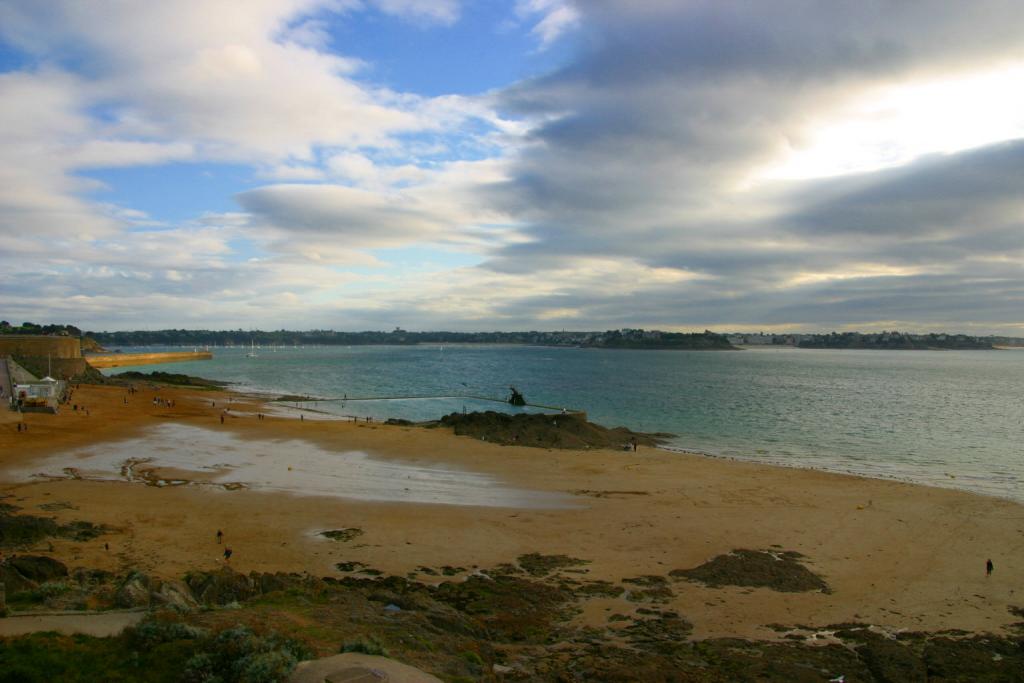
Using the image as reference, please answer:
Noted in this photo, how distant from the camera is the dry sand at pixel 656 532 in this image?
15133mm

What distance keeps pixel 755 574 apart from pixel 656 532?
4349 mm

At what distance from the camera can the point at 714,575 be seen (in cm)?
1631

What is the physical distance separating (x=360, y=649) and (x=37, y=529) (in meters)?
14.0

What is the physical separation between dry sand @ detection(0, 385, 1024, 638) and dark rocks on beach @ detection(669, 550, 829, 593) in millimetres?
393

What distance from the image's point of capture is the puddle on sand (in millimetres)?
25109

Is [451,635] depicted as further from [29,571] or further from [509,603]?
[29,571]

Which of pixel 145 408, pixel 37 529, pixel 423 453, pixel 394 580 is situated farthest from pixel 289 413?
pixel 394 580

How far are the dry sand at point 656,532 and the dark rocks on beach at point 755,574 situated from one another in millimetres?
393

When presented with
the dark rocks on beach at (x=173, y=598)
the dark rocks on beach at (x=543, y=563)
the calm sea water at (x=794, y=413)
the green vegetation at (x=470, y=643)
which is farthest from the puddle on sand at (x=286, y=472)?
the calm sea water at (x=794, y=413)

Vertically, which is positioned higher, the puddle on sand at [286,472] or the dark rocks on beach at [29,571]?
the dark rocks on beach at [29,571]

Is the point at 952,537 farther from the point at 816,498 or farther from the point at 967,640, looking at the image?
the point at 967,640

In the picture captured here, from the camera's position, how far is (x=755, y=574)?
16375 mm

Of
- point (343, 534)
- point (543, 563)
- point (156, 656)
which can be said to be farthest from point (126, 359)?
point (156, 656)

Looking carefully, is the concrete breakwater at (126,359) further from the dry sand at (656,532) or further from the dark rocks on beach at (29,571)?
the dark rocks on beach at (29,571)
